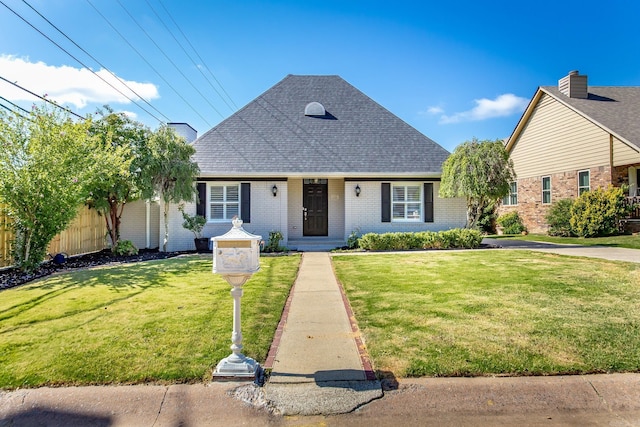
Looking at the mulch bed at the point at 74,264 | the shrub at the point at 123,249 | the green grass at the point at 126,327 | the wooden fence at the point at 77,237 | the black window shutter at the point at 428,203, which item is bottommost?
the green grass at the point at 126,327

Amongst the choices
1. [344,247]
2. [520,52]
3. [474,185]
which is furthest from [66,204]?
[520,52]

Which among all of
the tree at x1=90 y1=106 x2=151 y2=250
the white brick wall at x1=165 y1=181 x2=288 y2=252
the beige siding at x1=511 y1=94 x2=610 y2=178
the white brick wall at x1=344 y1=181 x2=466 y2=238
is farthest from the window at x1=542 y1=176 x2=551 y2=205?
the tree at x1=90 y1=106 x2=151 y2=250

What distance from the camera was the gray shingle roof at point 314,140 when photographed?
14.1 meters

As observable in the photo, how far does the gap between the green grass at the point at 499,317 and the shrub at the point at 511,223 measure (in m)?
12.8

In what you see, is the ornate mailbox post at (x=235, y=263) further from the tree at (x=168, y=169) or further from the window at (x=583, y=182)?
the window at (x=583, y=182)

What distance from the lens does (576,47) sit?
19.5 meters

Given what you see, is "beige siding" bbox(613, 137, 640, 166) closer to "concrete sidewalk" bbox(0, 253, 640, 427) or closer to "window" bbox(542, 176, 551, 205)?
"window" bbox(542, 176, 551, 205)

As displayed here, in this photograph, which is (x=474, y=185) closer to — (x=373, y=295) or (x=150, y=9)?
(x=373, y=295)

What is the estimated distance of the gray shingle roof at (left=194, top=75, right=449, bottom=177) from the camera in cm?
1412

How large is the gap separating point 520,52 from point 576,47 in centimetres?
533

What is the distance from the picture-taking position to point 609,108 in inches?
710

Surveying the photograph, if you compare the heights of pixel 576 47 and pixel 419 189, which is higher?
pixel 576 47

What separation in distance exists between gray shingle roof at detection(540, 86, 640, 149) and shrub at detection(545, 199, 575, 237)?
3.62 meters

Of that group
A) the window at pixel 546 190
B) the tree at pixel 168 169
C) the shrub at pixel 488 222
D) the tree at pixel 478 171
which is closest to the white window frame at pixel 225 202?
the tree at pixel 168 169
